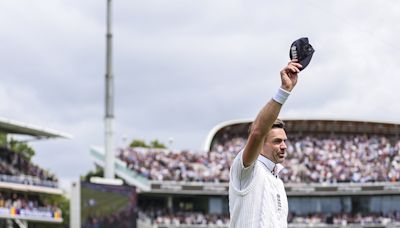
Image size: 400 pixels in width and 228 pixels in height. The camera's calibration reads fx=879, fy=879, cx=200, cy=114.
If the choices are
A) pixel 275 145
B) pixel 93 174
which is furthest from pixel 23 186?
pixel 275 145

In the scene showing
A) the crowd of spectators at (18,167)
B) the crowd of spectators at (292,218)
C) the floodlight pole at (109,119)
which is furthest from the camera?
the crowd of spectators at (292,218)

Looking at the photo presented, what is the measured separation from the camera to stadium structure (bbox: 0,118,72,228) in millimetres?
49938

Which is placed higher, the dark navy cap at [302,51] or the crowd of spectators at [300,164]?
the crowd of spectators at [300,164]

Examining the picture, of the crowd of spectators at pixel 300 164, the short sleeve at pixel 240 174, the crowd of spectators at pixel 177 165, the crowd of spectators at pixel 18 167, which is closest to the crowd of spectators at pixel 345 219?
the crowd of spectators at pixel 300 164

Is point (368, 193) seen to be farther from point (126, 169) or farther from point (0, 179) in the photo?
point (0, 179)

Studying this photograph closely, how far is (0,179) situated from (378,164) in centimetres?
2796

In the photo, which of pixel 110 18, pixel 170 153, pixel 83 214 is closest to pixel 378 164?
pixel 170 153

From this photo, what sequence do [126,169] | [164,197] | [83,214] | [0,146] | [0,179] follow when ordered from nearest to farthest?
[83,214] → [0,179] → [0,146] → [126,169] → [164,197]

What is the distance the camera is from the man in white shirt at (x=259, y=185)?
247 inches

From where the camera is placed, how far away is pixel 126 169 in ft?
194

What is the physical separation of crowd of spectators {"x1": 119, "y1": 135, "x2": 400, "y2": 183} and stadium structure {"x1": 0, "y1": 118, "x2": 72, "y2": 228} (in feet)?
20.1

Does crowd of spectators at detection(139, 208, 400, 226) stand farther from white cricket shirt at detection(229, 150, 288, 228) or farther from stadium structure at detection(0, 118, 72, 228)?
white cricket shirt at detection(229, 150, 288, 228)

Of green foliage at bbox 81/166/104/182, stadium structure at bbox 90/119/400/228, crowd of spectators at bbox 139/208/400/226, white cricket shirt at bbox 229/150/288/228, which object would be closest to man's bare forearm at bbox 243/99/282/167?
white cricket shirt at bbox 229/150/288/228

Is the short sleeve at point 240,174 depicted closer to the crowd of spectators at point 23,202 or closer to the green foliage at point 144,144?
the crowd of spectators at point 23,202
